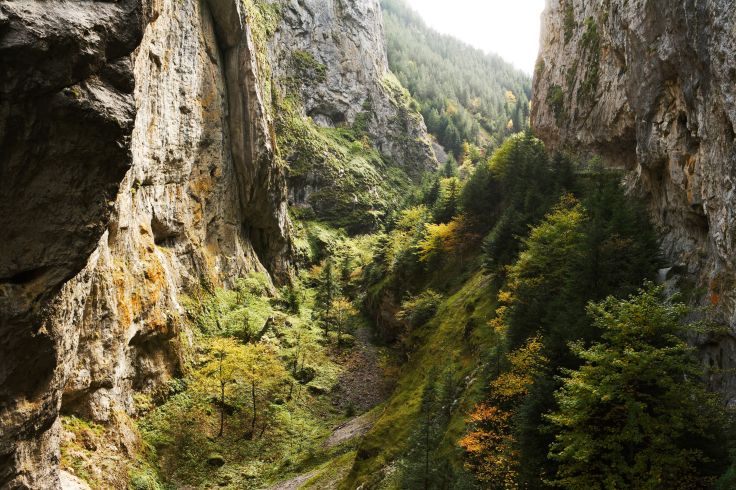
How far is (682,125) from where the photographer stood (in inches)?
763

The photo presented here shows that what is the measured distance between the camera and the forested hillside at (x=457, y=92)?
124m

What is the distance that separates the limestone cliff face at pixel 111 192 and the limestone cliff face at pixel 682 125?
1758 centimetres

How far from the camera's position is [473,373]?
77.5 ft

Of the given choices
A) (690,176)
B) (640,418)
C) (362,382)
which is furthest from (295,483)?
(690,176)

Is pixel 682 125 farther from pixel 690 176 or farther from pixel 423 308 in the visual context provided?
pixel 423 308

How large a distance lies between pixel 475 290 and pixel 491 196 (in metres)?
12.7

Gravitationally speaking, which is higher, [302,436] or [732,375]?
[732,375]

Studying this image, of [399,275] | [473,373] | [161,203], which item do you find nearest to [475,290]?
[473,373]

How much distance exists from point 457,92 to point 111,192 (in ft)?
487

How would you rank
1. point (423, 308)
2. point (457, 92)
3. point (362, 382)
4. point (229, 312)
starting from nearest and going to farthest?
point (423, 308), point (229, 312), point (362, 382), point (457, 92)

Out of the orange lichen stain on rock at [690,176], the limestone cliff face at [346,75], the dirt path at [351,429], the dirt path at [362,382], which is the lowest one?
→ the dirt path at [351,429]

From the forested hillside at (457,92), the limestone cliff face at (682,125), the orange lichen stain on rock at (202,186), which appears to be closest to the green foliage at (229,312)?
the orange lichen stain on rock at (202,186)

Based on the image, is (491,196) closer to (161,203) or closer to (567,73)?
(567,73)

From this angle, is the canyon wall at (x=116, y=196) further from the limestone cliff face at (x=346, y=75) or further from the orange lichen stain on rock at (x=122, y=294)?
the limestone cliff face at (x=346, y=75)
